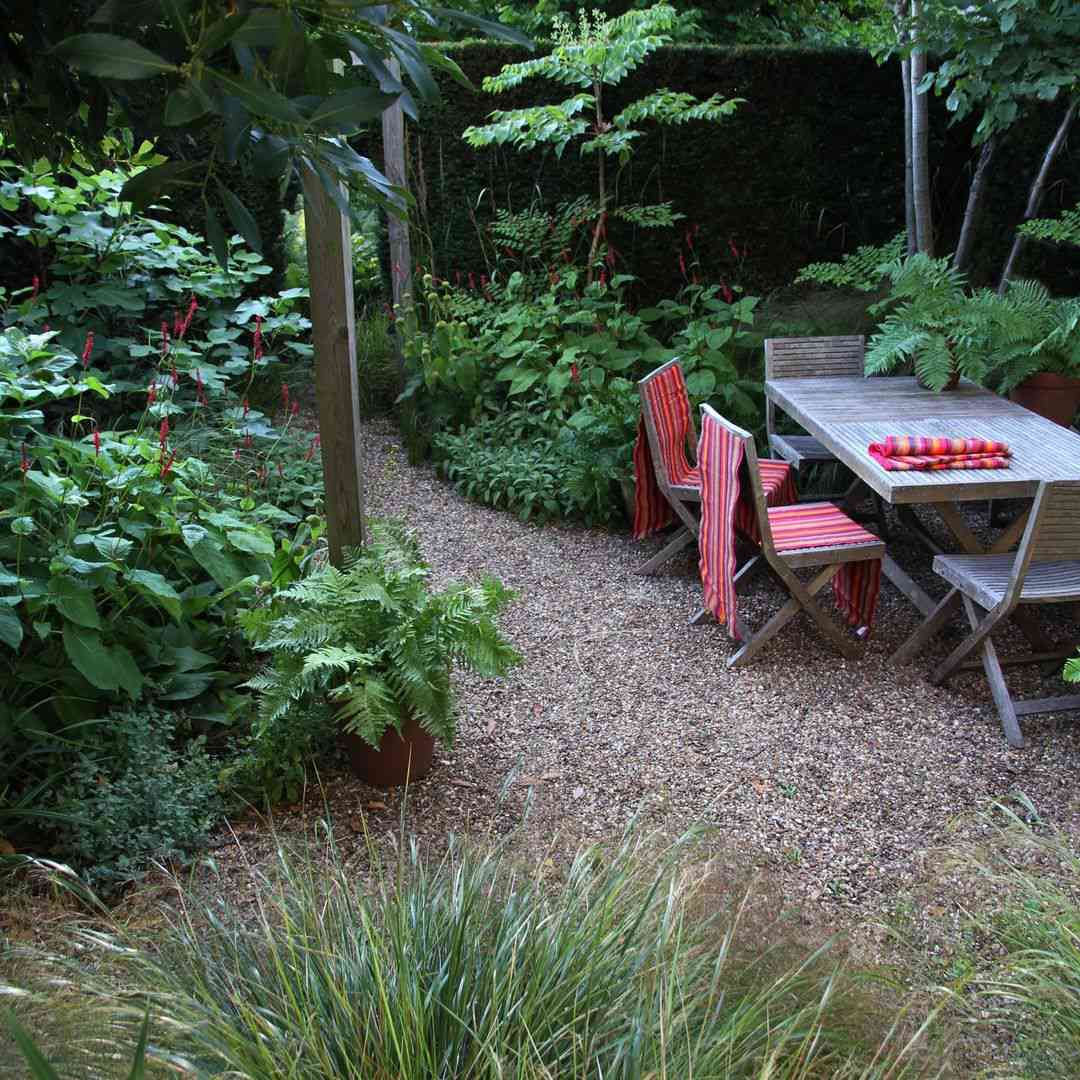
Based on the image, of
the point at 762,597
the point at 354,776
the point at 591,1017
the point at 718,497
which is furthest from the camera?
the point at 762,597

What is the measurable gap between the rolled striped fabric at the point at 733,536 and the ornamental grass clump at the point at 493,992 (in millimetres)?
1985

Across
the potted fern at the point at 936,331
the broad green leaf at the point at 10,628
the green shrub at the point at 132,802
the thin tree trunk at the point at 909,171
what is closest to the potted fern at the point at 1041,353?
the potted fern at the point at 936,331

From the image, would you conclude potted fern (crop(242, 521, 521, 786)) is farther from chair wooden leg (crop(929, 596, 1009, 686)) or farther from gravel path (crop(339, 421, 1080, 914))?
chair wooden leg (crop(929, 596, 1009, 686))

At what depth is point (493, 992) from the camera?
1822 mm

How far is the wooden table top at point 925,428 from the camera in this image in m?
3.88

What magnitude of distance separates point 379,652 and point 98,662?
2.59 feet

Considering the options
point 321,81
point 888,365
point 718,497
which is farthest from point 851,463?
point 321,81

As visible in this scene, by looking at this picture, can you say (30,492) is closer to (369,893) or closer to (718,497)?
(369,893)

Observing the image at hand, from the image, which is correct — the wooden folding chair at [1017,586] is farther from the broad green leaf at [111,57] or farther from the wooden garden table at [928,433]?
the broad green leaf at [111,57]

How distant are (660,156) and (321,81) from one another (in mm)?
7100

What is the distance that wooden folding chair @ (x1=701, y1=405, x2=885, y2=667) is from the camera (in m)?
4.11

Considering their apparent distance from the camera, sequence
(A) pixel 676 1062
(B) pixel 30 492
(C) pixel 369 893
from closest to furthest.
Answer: (A) pixel 676 1062
(C) pixel 369 893
(B) pixel 30 492

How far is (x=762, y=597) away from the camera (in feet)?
16.1

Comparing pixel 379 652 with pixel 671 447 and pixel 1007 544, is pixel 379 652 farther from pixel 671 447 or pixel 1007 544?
pixel 1007 544
